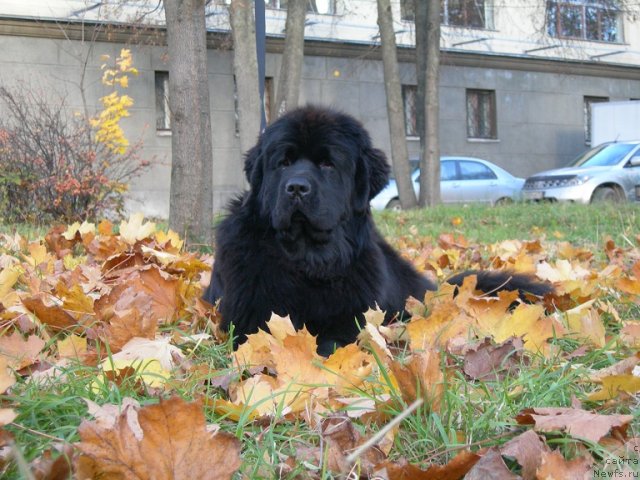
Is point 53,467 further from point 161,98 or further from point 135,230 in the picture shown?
point 161,98

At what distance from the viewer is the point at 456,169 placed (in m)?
23.9

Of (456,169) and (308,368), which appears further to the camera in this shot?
(456,169)

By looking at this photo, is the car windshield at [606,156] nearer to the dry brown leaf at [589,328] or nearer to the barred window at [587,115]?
the barred window at [587,115]

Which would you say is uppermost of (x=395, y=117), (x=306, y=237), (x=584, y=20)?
(x=584, y=20)

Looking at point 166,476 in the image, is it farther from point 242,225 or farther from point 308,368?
point 242,225

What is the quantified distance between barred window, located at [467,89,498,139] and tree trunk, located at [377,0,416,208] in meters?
12.8

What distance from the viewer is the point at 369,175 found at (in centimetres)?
375

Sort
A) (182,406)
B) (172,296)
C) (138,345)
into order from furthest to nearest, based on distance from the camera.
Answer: (172,296) → (138,345) → (182,406)

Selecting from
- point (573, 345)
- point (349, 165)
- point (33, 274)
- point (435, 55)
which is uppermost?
point (435, 55)

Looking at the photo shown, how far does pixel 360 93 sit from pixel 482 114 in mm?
5878

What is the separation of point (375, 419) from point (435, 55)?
1695 cm

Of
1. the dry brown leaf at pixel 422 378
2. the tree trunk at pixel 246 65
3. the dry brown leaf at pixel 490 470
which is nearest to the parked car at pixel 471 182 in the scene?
the tree trunk at pixel 246 65

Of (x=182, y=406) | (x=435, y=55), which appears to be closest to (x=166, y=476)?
(x=182, y=406)

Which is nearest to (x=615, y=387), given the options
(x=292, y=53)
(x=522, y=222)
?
(x=522, y=222)
